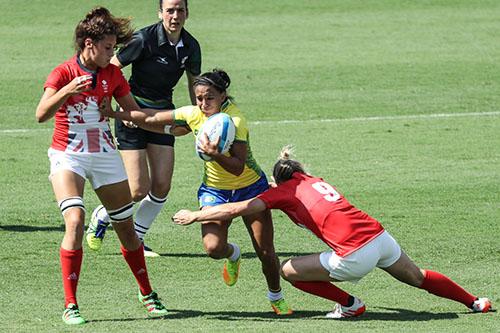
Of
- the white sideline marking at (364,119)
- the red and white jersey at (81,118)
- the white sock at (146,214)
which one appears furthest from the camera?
the white sideline marking at (364,119)

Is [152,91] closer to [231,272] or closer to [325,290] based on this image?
[231,272]

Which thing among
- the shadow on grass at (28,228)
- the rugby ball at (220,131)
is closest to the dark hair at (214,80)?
the rugby ball at (220,131)

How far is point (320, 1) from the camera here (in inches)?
1105

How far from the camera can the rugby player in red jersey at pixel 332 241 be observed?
9305 millimetres

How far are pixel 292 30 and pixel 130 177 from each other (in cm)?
1434

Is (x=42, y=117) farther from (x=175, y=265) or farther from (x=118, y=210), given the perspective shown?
(x=175, y=265)

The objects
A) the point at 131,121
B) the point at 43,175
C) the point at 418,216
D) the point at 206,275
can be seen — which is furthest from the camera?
the point at 43,175

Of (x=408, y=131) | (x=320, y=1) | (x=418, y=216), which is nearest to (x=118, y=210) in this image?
(x=418, y=216)

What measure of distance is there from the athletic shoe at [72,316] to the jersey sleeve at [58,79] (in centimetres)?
166

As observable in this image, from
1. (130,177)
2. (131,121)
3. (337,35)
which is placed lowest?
(337,35)

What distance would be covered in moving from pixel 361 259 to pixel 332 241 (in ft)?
0.86

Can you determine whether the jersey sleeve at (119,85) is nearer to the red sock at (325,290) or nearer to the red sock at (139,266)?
the red sock at (139,266)

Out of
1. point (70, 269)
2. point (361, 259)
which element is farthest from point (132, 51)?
point (361, 259)

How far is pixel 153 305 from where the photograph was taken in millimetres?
9727
